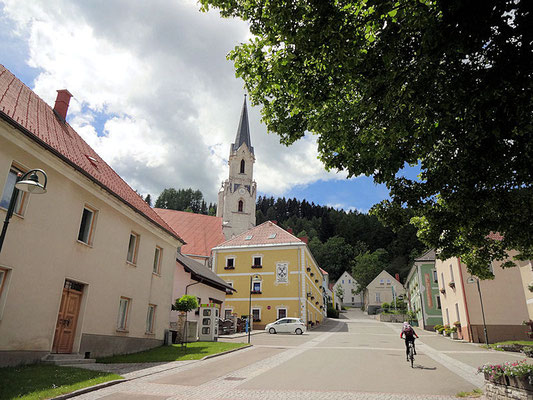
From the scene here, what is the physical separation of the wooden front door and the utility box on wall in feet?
31.9

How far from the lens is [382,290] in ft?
266

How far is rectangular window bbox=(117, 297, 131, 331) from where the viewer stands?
15.1m

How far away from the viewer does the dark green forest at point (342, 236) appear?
95.2m

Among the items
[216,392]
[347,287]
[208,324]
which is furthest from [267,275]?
[347,287]

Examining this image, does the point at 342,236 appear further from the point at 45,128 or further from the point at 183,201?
the point at 45,128

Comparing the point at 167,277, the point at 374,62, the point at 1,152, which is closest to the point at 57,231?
the point at 1,152

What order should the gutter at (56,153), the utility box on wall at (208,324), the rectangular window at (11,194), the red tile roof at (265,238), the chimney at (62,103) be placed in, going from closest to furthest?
the gutter at (56,153) < the rectangular window at (11,194) < the chimney at (62,103) < the utility box on wall at (208,324) < the red tile roof at (265,238)

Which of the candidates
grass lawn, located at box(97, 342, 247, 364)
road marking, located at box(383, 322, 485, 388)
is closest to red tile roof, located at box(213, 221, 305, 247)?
grass lawn, located at box(97, 342, 247, 364)

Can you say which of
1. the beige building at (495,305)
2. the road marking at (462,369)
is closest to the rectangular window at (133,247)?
the road marking at (462,369)

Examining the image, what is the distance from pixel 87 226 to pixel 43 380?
6075 mm

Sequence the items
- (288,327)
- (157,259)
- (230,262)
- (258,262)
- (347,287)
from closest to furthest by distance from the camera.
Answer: (157,259)
(288,327)
(258,262)
(230,262)
(347,287)

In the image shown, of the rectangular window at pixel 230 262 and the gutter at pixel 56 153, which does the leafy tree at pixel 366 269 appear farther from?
the gutter at pixel 56 153

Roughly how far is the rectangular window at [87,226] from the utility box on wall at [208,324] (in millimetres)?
9980

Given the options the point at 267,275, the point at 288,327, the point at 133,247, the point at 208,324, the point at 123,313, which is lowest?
the point at 288,327
